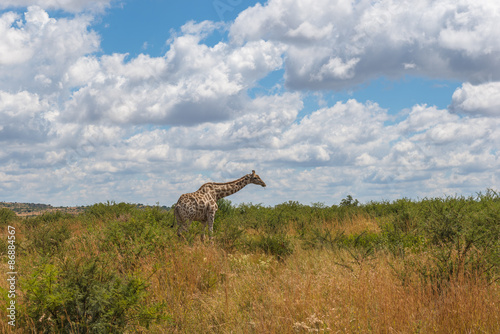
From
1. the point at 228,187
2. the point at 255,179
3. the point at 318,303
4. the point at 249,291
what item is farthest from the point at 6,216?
the point at 318,303

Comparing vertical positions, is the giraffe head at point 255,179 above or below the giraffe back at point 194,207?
above

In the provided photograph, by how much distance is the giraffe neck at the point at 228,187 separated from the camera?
47.2 feet

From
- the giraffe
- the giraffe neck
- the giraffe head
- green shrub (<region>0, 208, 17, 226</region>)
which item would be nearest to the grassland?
the giraffe

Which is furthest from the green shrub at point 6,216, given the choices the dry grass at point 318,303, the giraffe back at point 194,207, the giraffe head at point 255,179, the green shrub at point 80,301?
the green shrub at point 80,301

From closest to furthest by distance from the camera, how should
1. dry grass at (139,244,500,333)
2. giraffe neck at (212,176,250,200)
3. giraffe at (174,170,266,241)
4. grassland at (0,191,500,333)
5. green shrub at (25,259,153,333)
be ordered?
dry grass at (139,244,500,333)
grassland at (0,191,500,333)
green shrub at (25,259,153,333)
giraffe at (174,170,266,241)
giraffe neck at (212,176,250,200)

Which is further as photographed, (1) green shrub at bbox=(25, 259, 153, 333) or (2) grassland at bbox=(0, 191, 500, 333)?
(1) green shrub at bbox=(25, 259, 153, 333)

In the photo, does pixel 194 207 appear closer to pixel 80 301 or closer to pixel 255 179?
pixel 255 179

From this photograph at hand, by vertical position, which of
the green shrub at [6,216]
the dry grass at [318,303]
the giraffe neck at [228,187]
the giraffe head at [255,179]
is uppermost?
the giraffe head at [255,179]

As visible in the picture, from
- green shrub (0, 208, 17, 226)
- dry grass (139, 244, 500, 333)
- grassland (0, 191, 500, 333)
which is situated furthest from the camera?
green shrub (0, 208, 17, 226)

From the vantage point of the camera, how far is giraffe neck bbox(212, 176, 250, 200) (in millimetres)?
14398

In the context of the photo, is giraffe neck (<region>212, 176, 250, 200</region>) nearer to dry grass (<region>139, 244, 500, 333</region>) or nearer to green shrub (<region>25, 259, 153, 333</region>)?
dry grass (<region>139, 244, 500, 333</region>)

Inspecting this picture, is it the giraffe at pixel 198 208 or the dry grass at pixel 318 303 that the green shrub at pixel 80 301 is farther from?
the giraffe at pixel 198 208

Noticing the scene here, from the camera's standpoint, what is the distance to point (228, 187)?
14.6 meters

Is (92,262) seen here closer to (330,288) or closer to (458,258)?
(330,288)
